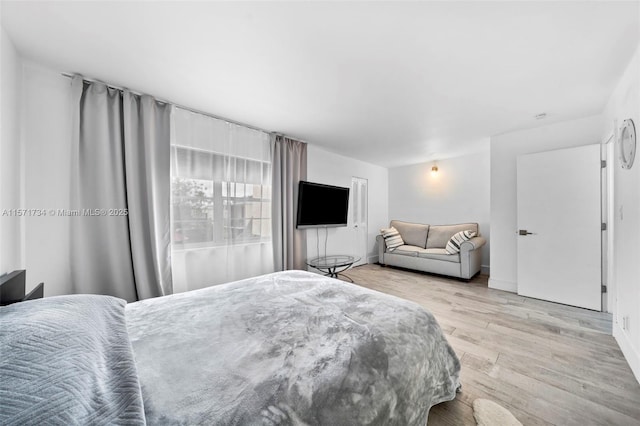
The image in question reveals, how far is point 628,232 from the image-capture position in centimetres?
188

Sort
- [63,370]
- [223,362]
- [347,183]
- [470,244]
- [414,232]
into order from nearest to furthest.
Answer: [63,370], [223,362], [470,244], [347,183], [414,232]

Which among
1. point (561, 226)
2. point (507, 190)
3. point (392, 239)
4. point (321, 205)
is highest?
point (507, 190)

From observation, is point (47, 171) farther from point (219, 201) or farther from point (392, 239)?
point (392, 239)

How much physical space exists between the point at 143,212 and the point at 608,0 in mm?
3784

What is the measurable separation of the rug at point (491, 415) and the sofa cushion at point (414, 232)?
381cm

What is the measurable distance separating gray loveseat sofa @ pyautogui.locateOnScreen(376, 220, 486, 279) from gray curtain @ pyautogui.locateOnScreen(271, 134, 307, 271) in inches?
83.2

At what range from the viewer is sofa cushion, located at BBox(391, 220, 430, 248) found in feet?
16.6

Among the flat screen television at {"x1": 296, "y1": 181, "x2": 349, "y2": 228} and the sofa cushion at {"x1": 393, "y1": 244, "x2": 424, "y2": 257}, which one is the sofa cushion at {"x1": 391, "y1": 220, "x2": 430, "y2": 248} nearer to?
the sofa cushion at {"x1": 393, "y1": 244, "x2": 424, "y2": 257}

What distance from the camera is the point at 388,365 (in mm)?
995

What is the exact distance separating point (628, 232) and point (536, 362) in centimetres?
130

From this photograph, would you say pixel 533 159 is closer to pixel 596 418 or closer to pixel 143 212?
pixel 596 418

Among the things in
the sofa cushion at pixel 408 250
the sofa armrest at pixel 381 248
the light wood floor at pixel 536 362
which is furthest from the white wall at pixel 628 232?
the sofa armrest at pixel 381 248

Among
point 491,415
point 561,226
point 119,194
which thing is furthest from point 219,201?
point 561,226

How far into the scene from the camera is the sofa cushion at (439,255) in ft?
13.3
